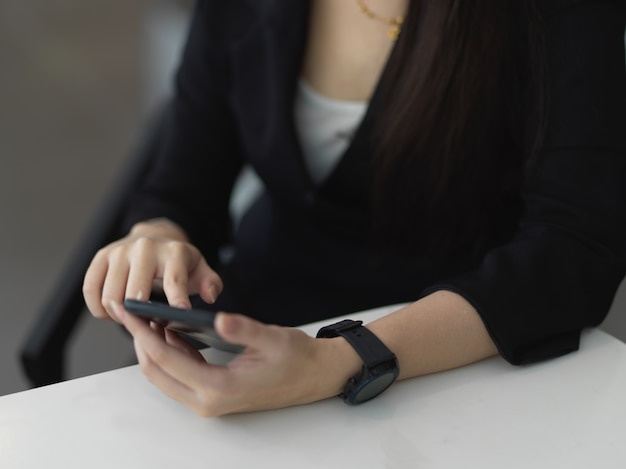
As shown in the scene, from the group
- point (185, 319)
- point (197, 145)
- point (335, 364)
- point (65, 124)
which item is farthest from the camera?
point (65, 124)

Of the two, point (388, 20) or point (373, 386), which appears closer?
point (373, 386)

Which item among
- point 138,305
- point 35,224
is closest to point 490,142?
point 138,305

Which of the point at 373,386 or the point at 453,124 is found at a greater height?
the point at 453,124

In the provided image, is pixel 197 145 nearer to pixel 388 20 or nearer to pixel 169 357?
pixel 388 20

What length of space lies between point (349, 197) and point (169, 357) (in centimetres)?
47

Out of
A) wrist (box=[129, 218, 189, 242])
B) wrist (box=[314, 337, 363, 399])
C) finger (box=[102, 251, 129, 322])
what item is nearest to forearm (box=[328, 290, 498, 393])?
wrist (box=[314, 337, 363, 399])

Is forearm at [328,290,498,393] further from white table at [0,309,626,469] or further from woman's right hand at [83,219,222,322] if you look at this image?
woman's right hand at [83,219,222,322]

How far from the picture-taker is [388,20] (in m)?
0.92

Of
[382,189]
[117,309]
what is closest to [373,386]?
[117,309]

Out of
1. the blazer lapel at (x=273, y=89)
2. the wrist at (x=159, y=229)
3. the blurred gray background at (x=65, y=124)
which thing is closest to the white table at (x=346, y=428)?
the wrist at (x=159, y=229)

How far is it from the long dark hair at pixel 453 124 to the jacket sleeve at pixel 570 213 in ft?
0.18

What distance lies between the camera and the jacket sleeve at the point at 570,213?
716mm

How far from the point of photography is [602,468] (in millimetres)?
570

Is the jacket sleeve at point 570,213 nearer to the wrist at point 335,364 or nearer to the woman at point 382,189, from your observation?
the woman at point 382,189
